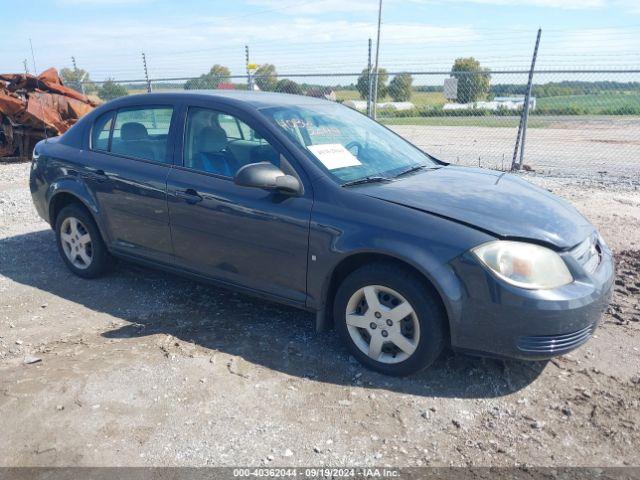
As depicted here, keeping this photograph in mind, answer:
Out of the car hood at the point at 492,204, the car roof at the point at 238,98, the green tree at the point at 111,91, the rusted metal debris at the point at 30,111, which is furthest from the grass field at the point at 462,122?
the car hood at the point at 492,204

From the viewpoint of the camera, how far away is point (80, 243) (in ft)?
16.2

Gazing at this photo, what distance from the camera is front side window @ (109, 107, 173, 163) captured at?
13.9 ft

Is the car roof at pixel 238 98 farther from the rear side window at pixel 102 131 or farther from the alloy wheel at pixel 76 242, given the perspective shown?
the alloy wheel at pixel 76 242

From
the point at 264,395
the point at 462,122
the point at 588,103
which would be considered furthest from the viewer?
the point at 588,103

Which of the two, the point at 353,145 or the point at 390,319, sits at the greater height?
the point at 353,145

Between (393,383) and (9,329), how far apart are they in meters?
2.85

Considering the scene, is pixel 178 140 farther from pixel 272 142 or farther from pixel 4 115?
pixel 4 115

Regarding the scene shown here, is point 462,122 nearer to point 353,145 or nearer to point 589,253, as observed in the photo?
point 353,145

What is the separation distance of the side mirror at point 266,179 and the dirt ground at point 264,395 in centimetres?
110

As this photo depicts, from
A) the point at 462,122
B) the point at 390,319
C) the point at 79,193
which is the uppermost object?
the point at 79,193

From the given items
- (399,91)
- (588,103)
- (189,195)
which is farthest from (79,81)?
(588,103)

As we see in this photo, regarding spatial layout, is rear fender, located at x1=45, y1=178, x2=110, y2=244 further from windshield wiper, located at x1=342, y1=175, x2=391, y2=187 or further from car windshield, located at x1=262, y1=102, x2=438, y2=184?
windshield wiper, located at x1=342, y1=175, x2=391, y2=187

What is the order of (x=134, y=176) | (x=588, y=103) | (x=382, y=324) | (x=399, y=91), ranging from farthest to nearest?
(x=588, y=103), (x=399, y=91), (x=134, y=176), (x=382, y=324)

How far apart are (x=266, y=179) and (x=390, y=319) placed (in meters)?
1.14
